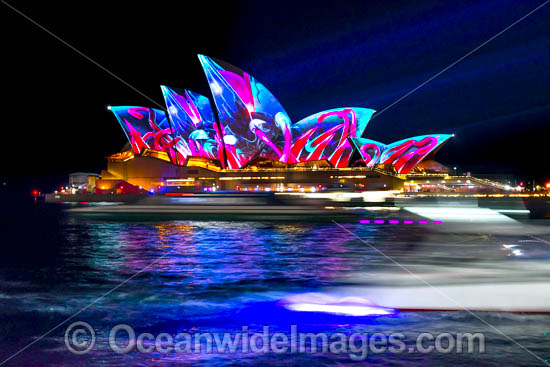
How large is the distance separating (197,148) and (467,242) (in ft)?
248

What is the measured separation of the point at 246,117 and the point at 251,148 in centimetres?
667

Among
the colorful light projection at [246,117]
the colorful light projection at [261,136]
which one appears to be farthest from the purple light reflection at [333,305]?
the colorful light projection at [261,136]

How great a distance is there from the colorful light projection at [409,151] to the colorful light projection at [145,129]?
1324 inches

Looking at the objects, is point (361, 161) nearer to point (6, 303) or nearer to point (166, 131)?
point (166, 131)

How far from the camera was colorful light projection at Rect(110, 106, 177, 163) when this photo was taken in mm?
86688

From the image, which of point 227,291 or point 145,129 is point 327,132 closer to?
point 145,129

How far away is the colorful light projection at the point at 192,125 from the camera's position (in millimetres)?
83669

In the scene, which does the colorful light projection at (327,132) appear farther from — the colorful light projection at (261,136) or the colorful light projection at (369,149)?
the colorful light projection at (369,149)

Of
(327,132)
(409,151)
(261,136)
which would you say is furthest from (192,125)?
(409,151)

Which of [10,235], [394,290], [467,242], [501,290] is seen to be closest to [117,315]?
[394,290]

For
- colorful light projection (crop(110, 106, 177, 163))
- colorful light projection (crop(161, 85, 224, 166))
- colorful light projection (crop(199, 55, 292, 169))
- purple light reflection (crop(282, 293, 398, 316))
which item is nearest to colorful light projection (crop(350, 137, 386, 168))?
colorful light projection (crop(199, 55, 292, 169))

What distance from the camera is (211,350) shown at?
15.9ft

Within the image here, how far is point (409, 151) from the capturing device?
86.1m

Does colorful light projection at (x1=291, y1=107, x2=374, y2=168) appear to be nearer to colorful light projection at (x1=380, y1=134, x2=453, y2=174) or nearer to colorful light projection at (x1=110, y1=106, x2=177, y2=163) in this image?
colorful light projection at (x1=380, y1=134, x2=453, y2=174)
